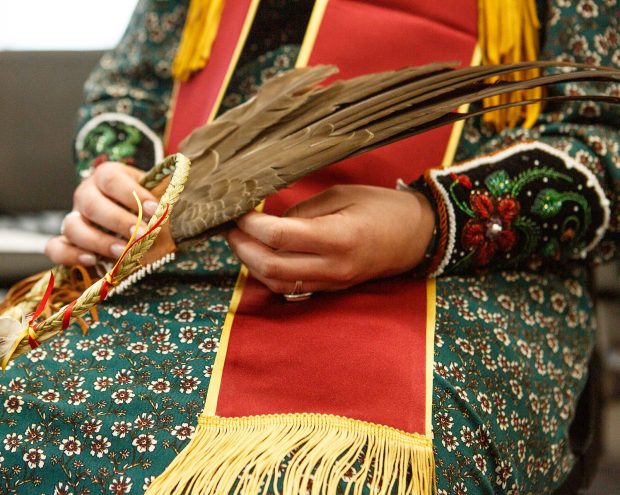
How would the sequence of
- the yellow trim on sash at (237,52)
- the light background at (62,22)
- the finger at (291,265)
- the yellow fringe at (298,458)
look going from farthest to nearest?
the light background at (62,22) → the yellow trim on sash at (237,52) → the finger at (291,265) → the yellow fringe at (298,458)

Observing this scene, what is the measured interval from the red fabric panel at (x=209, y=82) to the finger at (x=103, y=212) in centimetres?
15

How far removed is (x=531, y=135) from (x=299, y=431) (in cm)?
41

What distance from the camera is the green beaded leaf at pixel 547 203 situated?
0.67 metres

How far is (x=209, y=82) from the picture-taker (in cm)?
82

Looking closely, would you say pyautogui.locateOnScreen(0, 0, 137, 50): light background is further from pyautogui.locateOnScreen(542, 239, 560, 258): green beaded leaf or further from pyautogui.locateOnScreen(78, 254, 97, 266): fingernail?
pyautogui.locateOnScreen(542, 239, 560, 258): green beaded leaf

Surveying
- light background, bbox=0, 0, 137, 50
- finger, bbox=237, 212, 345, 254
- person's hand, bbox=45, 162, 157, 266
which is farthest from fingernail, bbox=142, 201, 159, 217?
light background, bbox=0, 0, 137, 50

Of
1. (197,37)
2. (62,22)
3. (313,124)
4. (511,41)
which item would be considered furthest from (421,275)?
(62,22)

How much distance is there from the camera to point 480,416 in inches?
22.7

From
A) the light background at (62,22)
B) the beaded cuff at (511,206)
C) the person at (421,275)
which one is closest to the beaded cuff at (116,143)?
the person at (421,275)

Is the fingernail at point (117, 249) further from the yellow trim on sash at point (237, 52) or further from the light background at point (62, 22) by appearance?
the light background at point (62, 22)

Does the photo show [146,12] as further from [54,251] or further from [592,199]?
[592,199]

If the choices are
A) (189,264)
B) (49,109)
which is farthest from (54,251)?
(49,109)

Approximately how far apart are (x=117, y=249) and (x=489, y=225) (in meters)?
0.36

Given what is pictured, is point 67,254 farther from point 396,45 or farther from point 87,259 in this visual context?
point 396,45
